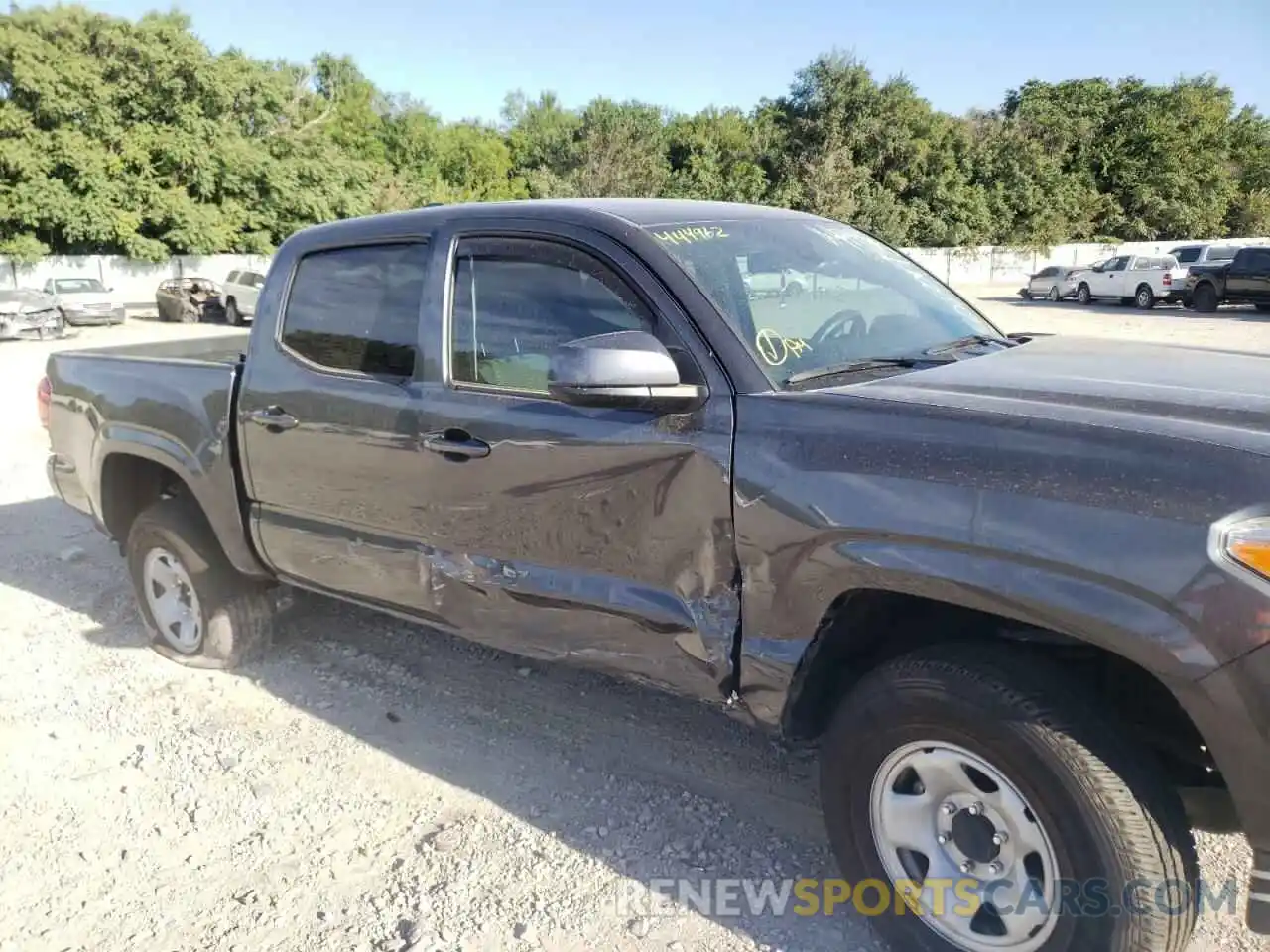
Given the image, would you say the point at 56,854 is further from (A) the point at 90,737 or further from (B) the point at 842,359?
(B) the point at 842,359

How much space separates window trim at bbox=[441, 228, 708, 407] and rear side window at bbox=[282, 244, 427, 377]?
14cm

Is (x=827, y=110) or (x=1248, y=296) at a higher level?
(x=827, y=110)

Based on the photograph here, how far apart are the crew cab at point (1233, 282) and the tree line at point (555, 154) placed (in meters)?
21.2

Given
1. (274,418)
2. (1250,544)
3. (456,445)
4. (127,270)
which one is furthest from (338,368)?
(127,270)

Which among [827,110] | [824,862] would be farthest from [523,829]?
[827,110]

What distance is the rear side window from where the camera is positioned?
132 inches

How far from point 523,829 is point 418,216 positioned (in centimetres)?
211

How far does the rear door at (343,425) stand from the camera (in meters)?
3.30

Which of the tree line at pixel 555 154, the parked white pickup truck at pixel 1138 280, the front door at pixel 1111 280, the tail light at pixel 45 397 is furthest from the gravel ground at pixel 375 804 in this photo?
the tree line at pixel 555 154

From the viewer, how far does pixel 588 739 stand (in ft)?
12.1

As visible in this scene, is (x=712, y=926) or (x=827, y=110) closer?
(x=712, y=926)

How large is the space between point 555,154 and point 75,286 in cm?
2843

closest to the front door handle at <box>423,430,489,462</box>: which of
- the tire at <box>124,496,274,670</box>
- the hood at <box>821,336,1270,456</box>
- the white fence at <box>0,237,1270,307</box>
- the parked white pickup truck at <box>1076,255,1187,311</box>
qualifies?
the hood at <box>821,336,1270,456</box>

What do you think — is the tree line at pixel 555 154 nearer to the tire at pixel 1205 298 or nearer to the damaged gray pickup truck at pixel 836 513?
the tire at pixel 1205 298
